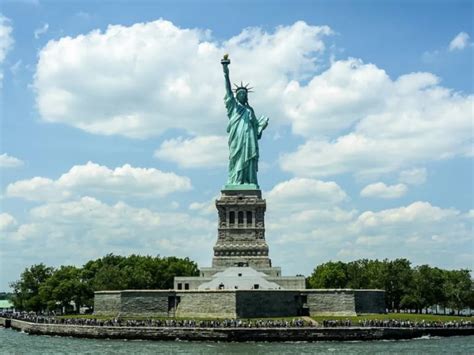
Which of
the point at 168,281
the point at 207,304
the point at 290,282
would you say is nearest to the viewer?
the point at 207,304

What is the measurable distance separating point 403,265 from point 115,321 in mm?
38798

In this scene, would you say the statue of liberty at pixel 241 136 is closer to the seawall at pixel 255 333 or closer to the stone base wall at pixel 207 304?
the stone base wall at pixel 207 304

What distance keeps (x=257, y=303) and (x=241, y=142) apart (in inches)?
1019

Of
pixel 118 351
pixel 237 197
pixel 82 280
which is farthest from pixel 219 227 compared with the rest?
pixel 118 351

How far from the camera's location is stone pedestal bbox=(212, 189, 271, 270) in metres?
77.8

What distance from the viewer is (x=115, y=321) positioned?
196 feet

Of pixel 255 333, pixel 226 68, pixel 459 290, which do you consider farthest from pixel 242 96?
pixel 255 333

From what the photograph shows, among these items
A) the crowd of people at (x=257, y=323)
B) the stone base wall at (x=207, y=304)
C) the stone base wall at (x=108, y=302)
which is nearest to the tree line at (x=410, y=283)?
the crowd of people at (x=257, y=323)

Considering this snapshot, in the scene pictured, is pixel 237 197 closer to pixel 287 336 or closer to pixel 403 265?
pixel 403 265

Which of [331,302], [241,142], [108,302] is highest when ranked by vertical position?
[241,142]

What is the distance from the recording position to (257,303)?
61.9 metres

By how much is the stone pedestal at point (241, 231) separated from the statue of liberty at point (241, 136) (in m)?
2.04

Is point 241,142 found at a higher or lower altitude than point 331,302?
higher

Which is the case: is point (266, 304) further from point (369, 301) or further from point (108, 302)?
point (108, 302)
